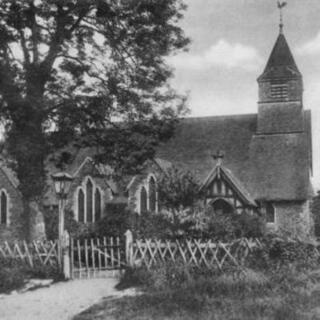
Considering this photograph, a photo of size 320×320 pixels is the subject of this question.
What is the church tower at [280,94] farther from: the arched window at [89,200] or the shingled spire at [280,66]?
the arched window at [89,200]

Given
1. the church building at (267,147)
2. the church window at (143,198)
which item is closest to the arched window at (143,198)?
the church window at (143,198)

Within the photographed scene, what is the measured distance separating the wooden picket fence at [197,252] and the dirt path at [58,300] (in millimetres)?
1228

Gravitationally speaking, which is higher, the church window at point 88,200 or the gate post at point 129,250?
the church window at point 88,200

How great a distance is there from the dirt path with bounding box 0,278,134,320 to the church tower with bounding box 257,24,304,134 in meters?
22.8

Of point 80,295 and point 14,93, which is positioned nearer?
point 80,295

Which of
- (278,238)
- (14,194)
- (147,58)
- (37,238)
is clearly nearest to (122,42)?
(147,58)

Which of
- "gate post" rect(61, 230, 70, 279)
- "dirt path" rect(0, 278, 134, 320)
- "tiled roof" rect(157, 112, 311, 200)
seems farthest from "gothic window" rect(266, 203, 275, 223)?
"dirt path" rect(0, 278, 134, 320)

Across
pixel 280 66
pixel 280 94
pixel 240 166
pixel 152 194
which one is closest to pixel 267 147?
pixel 240 166

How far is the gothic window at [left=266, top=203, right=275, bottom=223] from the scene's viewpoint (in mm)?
32094

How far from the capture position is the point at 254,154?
35.2 m

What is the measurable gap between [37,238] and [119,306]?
10.2 metres

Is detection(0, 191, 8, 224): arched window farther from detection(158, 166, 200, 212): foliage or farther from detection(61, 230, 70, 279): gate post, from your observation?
detection(61, 230, 70, 279): gate post

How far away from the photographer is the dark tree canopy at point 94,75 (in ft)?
63.9

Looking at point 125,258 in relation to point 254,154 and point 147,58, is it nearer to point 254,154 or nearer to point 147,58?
point 147,58
